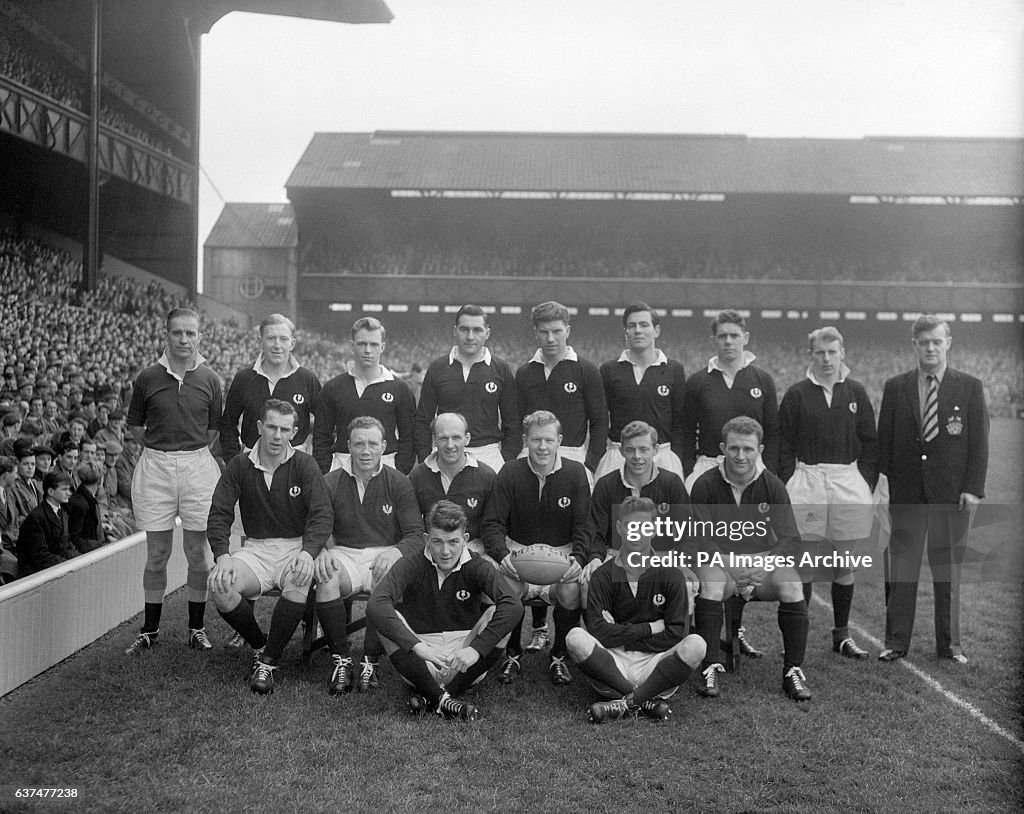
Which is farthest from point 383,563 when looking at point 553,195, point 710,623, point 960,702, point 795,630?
point 553,195

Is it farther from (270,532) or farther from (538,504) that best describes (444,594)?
(270,532)

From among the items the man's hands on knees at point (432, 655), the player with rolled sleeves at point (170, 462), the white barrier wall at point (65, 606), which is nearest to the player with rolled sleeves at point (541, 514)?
the man's hands on knees at point (432, 655)

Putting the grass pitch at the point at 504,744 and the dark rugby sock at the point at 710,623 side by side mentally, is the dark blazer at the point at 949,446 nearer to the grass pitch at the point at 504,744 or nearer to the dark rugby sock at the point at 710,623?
the grass pitch at the point at 504,744

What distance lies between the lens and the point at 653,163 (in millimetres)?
7582

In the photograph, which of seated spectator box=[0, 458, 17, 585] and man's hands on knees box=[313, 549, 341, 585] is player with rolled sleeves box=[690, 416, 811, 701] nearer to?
man's hands on knees box=[313, 549, 341, 585]

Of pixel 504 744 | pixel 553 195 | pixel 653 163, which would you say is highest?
pixel 653 163

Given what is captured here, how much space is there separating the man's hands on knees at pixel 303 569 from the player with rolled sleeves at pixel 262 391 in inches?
38.6

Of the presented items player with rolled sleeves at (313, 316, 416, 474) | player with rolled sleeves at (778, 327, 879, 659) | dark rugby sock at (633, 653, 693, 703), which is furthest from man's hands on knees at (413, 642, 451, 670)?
player with rolled sleeves at (778, 327, 879, 659)

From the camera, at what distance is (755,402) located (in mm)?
4797

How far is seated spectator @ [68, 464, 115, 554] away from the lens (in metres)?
4.68

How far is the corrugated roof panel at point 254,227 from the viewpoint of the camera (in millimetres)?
6508

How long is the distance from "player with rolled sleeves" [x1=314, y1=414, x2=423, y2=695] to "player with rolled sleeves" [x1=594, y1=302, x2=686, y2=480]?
55.0 inches

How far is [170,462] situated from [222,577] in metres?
1.01

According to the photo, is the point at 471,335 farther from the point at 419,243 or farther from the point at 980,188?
the point at 980,188
